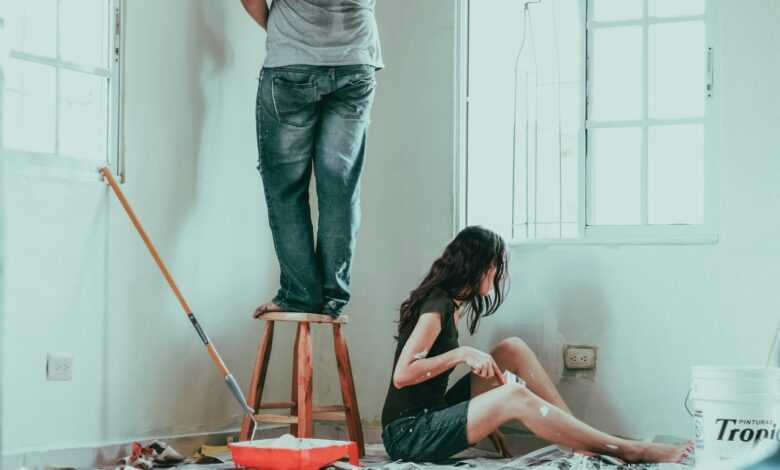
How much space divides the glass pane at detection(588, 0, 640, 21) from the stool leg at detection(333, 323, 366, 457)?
1.50m

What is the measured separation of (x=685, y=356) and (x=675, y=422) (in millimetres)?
228

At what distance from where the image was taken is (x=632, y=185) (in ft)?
11.5

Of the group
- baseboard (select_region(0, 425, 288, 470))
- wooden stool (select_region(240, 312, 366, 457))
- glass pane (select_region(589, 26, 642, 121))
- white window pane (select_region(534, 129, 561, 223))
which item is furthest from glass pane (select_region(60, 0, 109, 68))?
glass pane (select_region(589, 26, 642, 121))

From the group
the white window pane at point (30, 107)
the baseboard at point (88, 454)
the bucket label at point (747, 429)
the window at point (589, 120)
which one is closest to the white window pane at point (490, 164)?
the window at point (589, 120)

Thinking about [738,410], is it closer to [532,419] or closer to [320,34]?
[532,419]

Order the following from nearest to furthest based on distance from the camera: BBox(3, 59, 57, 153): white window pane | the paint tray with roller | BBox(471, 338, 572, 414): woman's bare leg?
the paint tray with roller < BBox(3, 59, 57, 153): white window pane < BBox(471, 338, 572, 414): woman's bare leg

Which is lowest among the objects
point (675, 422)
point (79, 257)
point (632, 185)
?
point (675, 422)

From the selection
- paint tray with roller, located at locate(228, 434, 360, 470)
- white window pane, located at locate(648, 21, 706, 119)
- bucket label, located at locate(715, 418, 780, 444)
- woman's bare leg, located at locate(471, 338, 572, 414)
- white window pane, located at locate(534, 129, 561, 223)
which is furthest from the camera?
white window pane, located at locate(534, 129, 561, 223)

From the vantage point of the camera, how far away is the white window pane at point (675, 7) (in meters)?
3.43

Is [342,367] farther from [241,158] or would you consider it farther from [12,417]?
[12,417]

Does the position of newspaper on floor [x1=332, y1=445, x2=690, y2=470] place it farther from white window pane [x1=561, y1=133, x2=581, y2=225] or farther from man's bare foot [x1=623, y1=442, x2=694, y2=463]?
white window pane [x1=561, y1=133, x2=581, y2=225]

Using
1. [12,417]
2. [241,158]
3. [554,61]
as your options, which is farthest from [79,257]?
[554,61]

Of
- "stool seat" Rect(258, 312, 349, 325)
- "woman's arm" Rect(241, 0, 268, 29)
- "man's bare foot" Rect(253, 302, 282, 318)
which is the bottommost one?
"stool seat" Rect(258, 312, 349, 325)

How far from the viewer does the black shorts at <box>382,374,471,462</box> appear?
3.01m
